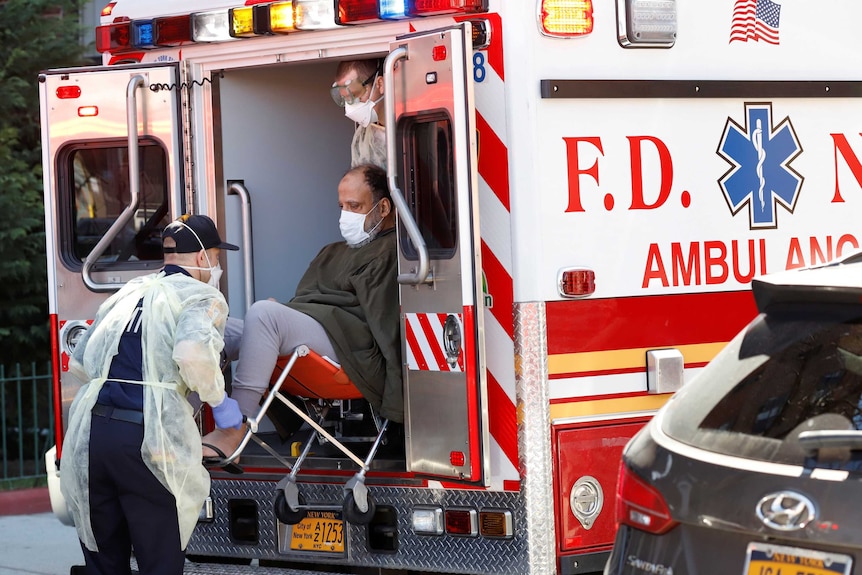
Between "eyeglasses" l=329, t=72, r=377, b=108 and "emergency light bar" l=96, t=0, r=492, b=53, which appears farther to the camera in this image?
"eyeglasses" l=329, t=72, r=377, b=108

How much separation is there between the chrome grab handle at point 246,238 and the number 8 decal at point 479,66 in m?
1.59

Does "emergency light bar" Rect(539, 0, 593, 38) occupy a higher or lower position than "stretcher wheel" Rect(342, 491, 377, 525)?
higher

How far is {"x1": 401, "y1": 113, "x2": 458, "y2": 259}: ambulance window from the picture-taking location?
498 cm

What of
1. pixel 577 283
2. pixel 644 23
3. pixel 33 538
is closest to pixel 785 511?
pixel 577 283

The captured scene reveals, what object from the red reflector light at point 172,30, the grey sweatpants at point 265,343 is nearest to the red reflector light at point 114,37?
the red reflector light at point 172,30

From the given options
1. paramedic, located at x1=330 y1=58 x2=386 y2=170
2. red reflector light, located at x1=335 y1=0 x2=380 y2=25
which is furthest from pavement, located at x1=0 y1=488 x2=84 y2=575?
red reflector light, located at x1=335 y1=0 x2=380 y2=25

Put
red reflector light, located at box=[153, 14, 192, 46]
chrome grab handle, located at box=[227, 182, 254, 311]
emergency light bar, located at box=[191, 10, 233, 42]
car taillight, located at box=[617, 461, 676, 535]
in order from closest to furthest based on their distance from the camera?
1. car taillight, located at box=[617, 461, 676, 535]
2. emergency light bar, located at box=[191, 10, 233, 42]
3. red reflector light, located at box=[153, 14, 192, 46]
4. chrome grab handle, located at box=[227, 182, 254, 311]

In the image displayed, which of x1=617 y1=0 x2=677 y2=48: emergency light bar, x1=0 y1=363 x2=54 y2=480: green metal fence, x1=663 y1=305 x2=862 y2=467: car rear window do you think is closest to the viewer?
x1=663 y1=305 x2=862 y2=467: car rear window

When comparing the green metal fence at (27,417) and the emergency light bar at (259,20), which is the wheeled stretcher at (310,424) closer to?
the emergency light bar at (259,20)

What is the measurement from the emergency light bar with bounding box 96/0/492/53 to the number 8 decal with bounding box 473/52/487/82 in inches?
6.3

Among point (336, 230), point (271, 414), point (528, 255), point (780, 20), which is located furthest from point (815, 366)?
point (336, 230)

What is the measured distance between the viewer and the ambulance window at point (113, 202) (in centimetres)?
609

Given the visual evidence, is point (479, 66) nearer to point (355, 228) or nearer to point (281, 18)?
point (281, 18)

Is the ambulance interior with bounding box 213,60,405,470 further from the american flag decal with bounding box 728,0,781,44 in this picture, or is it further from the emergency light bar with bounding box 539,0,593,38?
the american flag decal with bounding box 728,0,781,44
